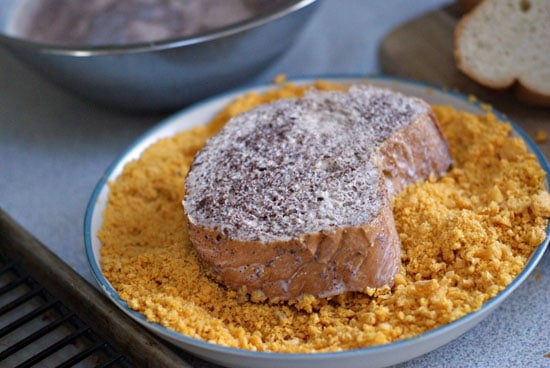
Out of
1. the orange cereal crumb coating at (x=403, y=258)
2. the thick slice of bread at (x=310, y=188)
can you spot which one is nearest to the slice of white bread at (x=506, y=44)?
the orange cereal crumb coating at (x=403, y=258)

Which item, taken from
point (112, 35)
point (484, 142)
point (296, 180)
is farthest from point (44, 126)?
point (484, 142)

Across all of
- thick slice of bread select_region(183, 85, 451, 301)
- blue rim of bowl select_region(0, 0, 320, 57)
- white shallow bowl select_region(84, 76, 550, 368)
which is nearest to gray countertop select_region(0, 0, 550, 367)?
white shallow bowl select_region(84, 76, 550, 368)

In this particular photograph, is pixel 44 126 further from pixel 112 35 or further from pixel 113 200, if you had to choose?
pixel 113 200

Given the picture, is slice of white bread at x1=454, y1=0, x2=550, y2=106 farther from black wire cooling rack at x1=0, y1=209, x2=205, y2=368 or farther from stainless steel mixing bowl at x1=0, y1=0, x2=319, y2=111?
black wire cooling rack at x1=0, y1=209, x2=205, y2=368

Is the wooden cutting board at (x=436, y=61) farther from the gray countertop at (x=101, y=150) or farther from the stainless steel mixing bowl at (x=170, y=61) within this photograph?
the stainless steel mixing bowl at (x=170, y=61)

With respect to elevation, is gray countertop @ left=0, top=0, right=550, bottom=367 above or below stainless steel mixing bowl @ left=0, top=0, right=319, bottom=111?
below

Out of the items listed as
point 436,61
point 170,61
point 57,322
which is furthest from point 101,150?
point 436,61
